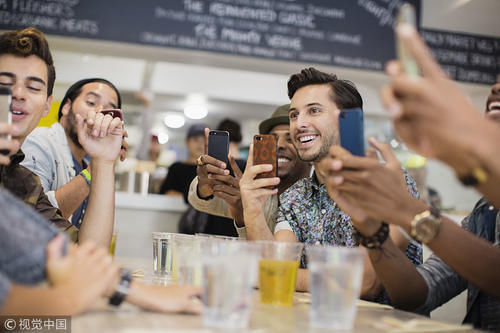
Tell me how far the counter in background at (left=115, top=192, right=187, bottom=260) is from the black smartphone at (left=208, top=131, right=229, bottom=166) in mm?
1247

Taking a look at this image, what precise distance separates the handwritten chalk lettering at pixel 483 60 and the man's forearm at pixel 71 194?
3026 millimetres

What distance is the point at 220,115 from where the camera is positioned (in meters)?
6.35

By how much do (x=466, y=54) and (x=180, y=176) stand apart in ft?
7.55

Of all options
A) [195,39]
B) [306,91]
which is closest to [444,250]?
[306,91]

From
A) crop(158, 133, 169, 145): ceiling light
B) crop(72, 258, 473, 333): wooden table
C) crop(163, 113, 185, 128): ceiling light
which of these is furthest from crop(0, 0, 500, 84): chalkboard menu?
crop(158, 133, 169, 145): ceiling light

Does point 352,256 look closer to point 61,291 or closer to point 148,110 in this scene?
point 61,291

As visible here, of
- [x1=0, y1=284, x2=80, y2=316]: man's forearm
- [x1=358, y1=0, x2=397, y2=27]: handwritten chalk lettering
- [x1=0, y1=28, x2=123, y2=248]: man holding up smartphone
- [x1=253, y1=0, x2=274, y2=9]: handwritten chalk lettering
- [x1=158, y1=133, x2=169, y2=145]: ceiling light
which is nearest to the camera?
[x1=0, y1=284, x2=80, y2=316]: man's forearm

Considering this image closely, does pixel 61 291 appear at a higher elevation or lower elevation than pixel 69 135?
lower

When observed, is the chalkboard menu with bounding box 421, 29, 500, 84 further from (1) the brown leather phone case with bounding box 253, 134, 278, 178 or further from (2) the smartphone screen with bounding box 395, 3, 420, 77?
(2) the smartphone screen with bounding box 395, 3, 420, 77

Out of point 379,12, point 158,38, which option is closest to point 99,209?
point 158,38

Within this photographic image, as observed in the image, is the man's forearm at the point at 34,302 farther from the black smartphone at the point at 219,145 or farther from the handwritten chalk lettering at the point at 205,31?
the handwritten chalk lettering at the point at 205,31

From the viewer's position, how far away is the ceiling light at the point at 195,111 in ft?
19.7

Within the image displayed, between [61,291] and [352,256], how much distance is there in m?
0.47

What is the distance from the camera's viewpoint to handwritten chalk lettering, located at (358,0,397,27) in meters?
3.44
